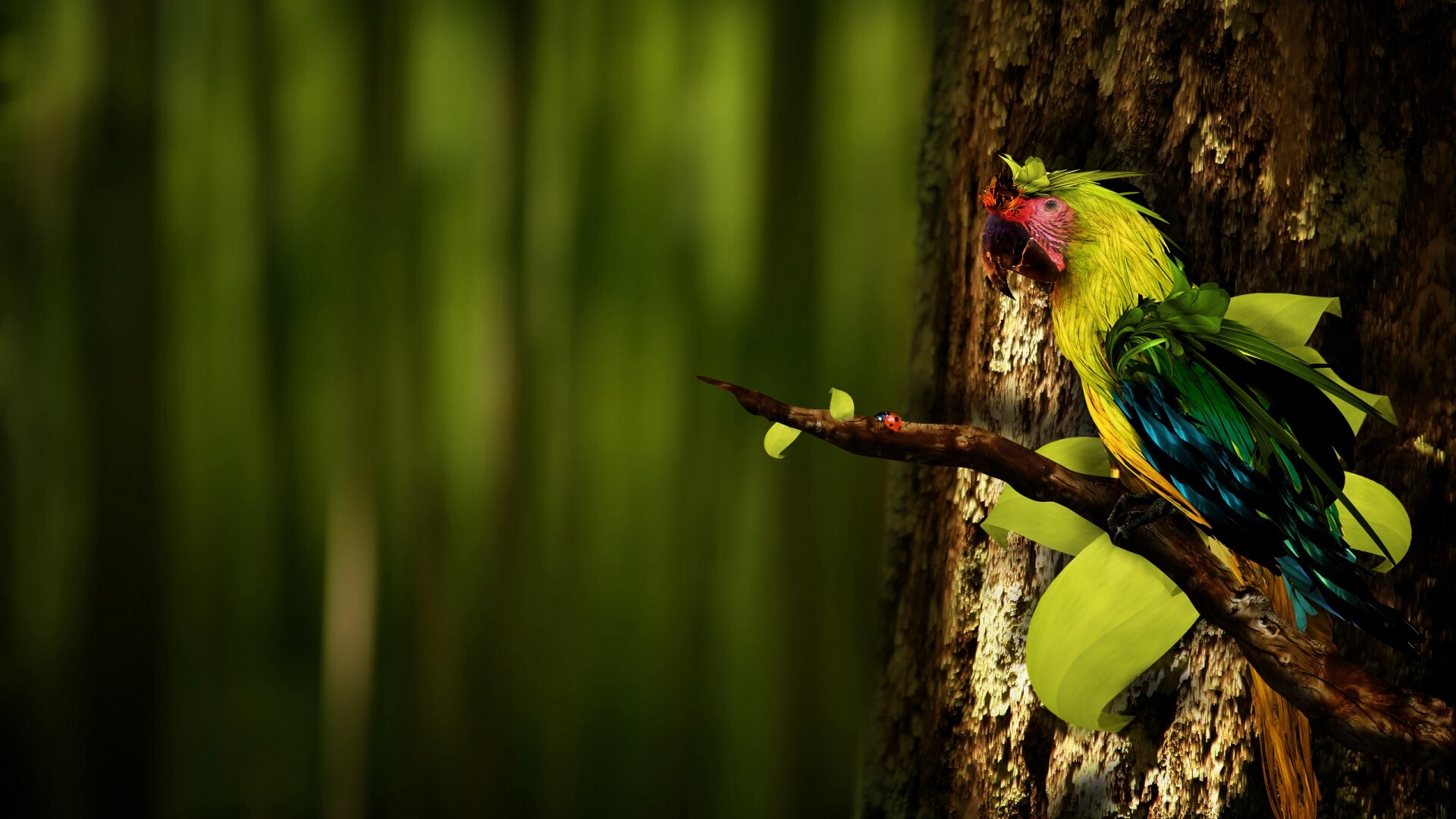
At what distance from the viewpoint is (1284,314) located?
63cm

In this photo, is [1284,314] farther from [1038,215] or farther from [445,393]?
[445,393]

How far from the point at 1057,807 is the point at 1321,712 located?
26cm

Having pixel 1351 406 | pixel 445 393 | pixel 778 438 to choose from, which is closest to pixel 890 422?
pixel 778 438

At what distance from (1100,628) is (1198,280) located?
272mm

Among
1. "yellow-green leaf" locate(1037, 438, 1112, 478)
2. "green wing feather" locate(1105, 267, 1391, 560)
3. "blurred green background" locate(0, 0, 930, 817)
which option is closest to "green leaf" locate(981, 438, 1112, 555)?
"yellow-green leaf" locate(1037, 438, 1112, 478)

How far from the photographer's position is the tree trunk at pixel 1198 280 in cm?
63

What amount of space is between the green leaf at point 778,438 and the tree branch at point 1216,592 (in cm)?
5

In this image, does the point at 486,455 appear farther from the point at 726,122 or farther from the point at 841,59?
the point at 841,59

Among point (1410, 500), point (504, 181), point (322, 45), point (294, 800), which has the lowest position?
point (294, 800)

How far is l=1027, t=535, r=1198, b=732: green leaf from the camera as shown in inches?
25.1

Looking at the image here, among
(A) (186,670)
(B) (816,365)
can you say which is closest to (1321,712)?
(B) (816,365)

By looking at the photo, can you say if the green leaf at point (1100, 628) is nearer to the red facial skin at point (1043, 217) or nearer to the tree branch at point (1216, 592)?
the tree branch at point (1216, 592)

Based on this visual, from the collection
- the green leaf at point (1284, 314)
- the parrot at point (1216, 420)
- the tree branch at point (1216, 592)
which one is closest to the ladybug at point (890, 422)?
the tree branch at point (1216, 592)

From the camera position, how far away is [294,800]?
94 centimetres
